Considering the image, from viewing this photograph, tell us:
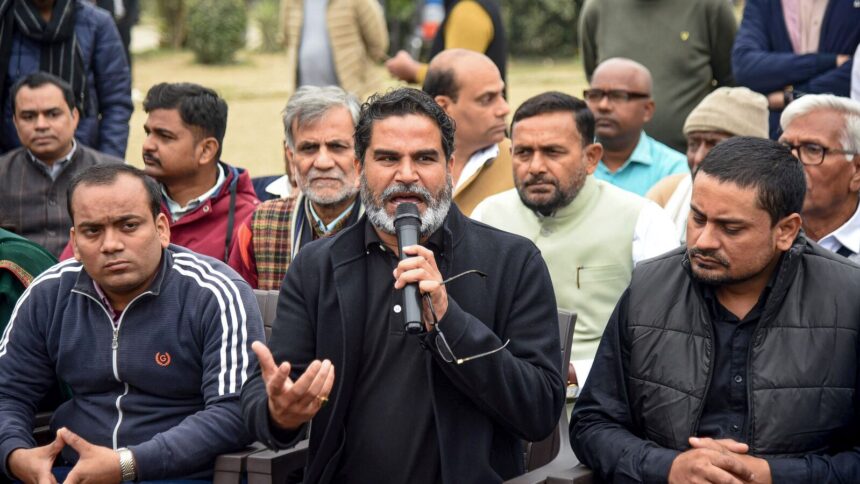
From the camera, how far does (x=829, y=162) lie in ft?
16.5

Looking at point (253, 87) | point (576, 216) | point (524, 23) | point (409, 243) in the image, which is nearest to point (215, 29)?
point (253, 87)

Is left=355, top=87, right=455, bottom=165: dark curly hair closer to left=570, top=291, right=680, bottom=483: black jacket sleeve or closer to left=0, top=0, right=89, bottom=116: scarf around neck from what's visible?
left=570, top=291, right=680, bottom=483: black jacket sleeve

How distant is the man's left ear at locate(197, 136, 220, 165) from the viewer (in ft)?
20.1

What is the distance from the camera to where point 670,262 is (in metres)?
4.05

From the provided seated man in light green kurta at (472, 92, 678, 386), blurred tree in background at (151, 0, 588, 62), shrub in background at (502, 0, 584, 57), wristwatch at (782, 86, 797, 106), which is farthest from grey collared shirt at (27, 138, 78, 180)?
shrub in background at (502, 0, 584, 57)

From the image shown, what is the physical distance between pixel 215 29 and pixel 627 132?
20232 mm

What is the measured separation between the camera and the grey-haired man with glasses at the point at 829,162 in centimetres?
502

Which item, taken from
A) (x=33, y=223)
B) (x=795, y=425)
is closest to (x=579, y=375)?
(x=795, y=425)

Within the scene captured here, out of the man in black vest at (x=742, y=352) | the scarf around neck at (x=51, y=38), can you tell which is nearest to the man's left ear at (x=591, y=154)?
the man in black vest at (x=742, y=352)

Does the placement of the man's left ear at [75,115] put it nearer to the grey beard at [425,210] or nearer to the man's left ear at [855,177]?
the grey beard at [425,210]

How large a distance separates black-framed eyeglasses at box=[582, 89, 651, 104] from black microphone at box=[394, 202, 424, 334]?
3.71 metres

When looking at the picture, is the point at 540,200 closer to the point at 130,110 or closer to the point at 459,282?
the point at 459,282

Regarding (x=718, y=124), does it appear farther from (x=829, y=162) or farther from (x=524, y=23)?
(x=524, y=23)

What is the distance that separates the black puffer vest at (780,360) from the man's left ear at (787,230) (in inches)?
1.2
